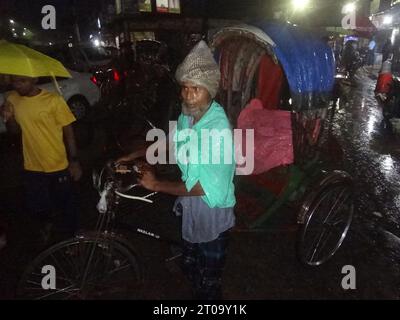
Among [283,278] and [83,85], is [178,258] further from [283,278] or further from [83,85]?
[83,85]

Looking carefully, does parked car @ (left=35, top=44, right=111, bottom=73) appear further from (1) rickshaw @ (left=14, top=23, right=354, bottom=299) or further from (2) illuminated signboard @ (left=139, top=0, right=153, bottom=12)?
(2) illuminated signboard @ (left=139, top=0, right=153, bottom=12)

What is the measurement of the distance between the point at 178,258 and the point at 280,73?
301cm

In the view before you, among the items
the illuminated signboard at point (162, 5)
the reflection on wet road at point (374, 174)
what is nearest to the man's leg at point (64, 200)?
the reflection on wet road at point (374, 174)

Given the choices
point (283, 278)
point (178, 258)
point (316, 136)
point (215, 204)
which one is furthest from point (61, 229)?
point (316, 136)

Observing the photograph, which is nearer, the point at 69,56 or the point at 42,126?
the point at 42,126

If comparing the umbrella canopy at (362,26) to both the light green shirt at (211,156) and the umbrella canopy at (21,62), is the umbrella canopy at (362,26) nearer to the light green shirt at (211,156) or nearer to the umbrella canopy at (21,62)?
the umbrella canopy at (21,62)

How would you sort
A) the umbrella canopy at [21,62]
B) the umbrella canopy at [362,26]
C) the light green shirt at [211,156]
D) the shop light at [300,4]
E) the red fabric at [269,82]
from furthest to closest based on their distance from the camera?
1. the umbrella canopy at [362,26]
2. the shop light at [300,4]
3. the red fabric at [269,82]
4. the umbrella canopy at [21,62]
5. the light green shirt at [211,156]

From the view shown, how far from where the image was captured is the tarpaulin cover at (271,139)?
401 cm

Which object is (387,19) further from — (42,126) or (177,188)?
(177,188)

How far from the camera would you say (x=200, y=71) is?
2.29 metres

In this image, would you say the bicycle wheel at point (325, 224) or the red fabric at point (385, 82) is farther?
the red fabric at point (385, 82)

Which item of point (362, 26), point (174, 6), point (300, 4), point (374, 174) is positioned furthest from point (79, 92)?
point (362, 26)

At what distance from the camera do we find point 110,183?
276cm

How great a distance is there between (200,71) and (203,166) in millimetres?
632
